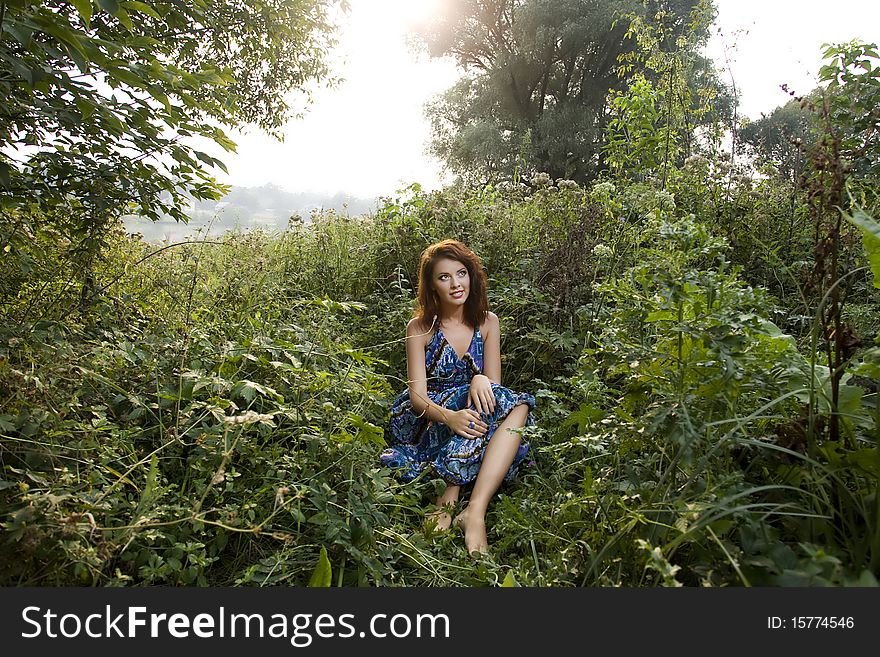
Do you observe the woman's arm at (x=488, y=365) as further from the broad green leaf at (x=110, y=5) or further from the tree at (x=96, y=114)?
the broad green leaf at (x=110, y=5)

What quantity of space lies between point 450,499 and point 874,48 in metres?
3.07

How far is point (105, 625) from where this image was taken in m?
1.38

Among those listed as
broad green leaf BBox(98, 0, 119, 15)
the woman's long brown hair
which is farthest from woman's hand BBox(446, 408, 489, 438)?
broad green leaf BBox(98, 0, 119, 15)

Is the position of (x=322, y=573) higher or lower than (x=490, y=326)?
lower

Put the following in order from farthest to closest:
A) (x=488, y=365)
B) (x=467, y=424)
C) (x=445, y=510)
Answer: (x=488, y=365), (x=467, y=424), (x=445, y=510)

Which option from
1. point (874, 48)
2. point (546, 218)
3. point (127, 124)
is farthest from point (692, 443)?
point (546, 218)

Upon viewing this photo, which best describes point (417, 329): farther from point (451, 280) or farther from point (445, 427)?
point (445, 427)

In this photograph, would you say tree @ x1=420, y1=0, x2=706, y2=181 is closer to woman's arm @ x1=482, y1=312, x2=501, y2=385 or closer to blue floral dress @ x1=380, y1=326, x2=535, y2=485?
woman's arm @ x1=482, y1=312, x2=501, y2=385

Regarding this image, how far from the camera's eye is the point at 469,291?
3.37m

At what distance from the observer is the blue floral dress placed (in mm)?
2832

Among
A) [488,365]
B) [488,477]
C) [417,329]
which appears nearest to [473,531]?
[488,477]

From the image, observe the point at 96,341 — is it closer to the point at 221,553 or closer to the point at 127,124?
the point at 127,124

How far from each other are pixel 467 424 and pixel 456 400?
33cm

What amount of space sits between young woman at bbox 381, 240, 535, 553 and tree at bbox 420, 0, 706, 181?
13823mm
